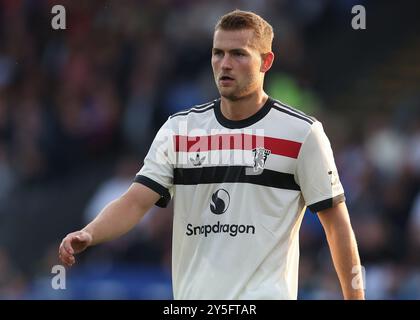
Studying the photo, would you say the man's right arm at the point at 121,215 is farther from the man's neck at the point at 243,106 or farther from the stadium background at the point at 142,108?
the stadium background at the point at 142,108

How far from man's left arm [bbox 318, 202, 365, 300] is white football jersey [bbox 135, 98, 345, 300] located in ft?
0.28

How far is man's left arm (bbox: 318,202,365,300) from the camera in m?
6.12

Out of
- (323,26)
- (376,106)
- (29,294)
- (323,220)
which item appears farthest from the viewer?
(323,26)

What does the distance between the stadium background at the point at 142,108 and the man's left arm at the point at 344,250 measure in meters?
4.70

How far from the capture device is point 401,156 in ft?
37.2


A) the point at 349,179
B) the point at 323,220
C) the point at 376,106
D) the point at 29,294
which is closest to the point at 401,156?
the point at 349,179

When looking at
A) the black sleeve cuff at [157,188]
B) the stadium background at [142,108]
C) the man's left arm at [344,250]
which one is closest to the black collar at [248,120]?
the black sleeve cuff at [157,188]

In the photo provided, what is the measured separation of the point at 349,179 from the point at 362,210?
0.46m

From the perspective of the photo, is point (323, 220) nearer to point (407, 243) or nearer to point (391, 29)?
point (407, 243)

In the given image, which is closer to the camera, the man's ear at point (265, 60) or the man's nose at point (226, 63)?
the man's nose at point (226, 63)

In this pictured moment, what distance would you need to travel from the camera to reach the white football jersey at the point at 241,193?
240 inches

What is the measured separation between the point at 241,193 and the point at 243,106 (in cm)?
→ 48

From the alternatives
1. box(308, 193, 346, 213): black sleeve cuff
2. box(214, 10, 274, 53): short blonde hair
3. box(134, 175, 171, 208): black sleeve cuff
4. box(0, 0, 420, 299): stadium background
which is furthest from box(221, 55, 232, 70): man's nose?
box(0, 0, 420, 299): stadium background

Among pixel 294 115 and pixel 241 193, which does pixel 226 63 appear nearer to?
pixel 294 115
